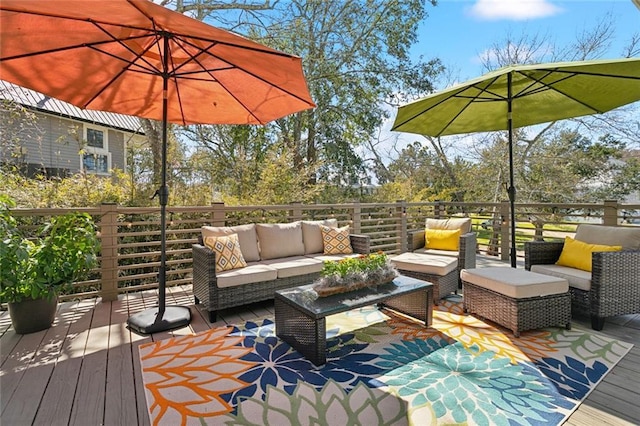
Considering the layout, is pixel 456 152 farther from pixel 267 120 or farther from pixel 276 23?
pixel 267 120

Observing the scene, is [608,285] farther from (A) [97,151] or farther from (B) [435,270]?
(A) [97,151]

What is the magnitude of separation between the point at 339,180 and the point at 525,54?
6.79m

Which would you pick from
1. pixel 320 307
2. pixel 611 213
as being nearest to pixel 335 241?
pixel 320 307

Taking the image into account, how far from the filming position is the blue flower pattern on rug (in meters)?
1.97

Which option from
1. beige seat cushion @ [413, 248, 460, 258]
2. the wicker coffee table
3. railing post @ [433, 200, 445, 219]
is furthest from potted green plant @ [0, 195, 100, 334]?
railing post @ [433, 200, 445, 219]

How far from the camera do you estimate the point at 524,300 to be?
9.62ft

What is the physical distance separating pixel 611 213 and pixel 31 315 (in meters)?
6.96

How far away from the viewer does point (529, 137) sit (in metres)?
10.2

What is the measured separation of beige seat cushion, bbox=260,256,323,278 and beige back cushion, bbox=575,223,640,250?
9.92 feet

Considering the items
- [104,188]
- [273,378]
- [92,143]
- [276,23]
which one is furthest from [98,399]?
[92,143]

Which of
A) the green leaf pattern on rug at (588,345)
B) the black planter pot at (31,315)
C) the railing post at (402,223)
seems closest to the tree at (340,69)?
the railing post at (402,223)

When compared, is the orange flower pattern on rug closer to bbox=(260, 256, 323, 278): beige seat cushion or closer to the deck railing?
bbox=(260, 256, 323, 278): beige seat cushion

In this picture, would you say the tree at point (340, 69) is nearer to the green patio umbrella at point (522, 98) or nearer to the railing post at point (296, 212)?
the railing post at point (296, 212)

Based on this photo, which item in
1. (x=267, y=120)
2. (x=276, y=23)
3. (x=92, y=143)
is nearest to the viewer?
(x=267, y=120)
